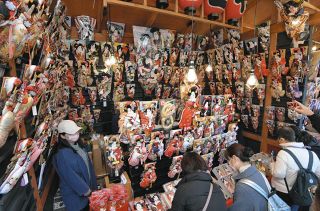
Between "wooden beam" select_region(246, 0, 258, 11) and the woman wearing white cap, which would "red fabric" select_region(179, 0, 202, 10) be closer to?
"wooden beam" select_region(246, 0, 258, 11)

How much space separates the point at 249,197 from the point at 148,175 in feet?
4.50

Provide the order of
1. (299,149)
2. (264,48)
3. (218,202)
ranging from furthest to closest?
1. (264,48)
2. (299,149)
3. (218,202)

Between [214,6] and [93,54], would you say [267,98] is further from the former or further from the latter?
[93,54]

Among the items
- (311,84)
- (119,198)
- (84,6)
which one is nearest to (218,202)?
(119,198)

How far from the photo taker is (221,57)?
4.36 metres

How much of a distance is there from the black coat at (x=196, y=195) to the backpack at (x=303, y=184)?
117cm

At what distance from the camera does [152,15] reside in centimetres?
379

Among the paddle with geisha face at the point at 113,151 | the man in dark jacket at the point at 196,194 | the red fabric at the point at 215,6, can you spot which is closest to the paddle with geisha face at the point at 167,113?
the paddle with geisha face at the point at 113,151

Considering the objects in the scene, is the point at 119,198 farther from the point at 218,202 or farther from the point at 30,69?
the point at 30,69

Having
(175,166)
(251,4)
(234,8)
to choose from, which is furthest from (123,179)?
(251,4)

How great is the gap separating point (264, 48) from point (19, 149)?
12.8 feet

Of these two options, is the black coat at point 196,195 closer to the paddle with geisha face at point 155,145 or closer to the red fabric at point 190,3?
the paddle with geisha face at point 155,145

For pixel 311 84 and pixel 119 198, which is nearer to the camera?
pixel 119 198

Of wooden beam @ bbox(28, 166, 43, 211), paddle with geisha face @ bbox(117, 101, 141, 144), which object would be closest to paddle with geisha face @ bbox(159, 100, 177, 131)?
paddle with geisha face @ bbox(117, 101, 141, 144)
